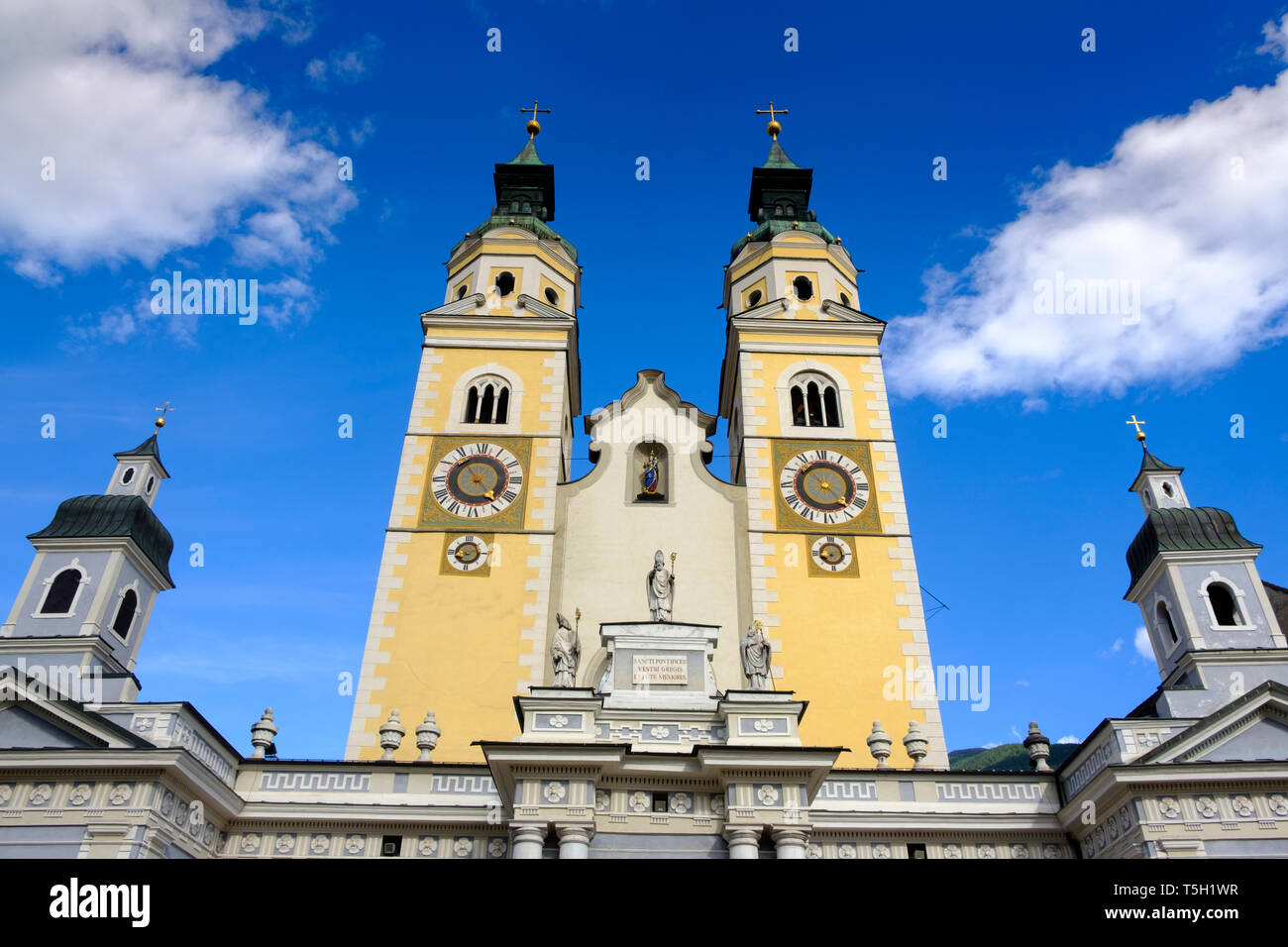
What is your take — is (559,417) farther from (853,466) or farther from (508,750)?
(508,750)

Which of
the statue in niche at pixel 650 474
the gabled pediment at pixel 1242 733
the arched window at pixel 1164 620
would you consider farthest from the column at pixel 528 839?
the arched window at pixel 1164 620

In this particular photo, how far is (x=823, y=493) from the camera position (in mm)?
25344

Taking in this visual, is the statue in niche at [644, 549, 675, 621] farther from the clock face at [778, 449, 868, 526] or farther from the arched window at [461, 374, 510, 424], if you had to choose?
the arched window at [461, 374, 510, 424]

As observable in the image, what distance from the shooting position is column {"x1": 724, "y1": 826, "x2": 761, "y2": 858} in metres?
14.8

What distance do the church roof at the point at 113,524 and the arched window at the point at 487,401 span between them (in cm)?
833

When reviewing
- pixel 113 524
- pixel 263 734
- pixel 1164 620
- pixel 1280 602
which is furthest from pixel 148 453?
pixel 1280 602

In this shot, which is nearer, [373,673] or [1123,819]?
[1123,819]

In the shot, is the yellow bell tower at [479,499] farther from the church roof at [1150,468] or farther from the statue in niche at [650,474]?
the church roof at [1150,468]

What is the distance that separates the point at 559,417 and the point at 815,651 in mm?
9347

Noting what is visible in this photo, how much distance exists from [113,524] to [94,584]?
1591mm

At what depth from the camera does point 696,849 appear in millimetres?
15258

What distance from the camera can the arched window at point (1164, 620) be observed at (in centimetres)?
2230
